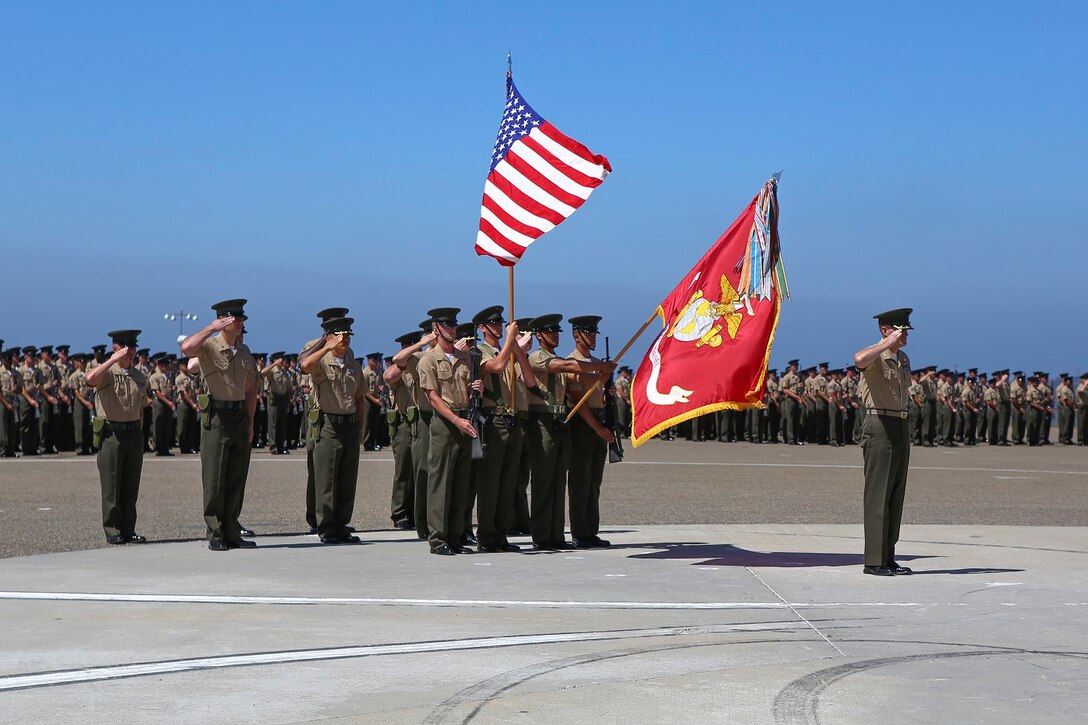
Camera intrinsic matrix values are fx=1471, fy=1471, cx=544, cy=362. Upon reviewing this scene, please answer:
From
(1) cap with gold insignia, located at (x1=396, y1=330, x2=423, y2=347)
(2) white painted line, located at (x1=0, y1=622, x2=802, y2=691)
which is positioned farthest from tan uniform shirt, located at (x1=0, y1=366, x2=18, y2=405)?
(2) white painted line, located at (x1=0, y1=622, x2=802, y2=691)

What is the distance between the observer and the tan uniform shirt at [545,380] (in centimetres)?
1270

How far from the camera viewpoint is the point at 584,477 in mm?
12906

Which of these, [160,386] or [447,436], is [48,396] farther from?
[447,436]

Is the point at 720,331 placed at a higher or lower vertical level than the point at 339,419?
higher

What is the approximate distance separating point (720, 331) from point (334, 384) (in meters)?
3.71

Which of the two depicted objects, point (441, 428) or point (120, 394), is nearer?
point (441, 428)

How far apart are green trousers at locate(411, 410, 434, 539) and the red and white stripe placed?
70.9 inches

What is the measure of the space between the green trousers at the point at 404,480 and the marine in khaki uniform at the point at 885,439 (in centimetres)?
511

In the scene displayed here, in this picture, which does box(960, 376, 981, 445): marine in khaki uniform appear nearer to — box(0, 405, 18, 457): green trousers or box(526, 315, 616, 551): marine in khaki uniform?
box(0, 405, 18, 457): green trousers

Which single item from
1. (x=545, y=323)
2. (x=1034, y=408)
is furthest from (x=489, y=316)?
(x=1034, y=408)

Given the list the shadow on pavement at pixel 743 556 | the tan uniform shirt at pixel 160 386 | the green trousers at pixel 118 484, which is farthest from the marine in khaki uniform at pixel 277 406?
the shadow on pavement at pixel 743 556

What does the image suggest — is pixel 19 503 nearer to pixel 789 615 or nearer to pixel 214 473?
pixel 214 473

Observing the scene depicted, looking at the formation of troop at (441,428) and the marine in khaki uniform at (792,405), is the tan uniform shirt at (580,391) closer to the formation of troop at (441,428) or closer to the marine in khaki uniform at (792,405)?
the formation of troop at (441,428)

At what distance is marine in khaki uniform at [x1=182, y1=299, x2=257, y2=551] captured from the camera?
12148 millimetres
